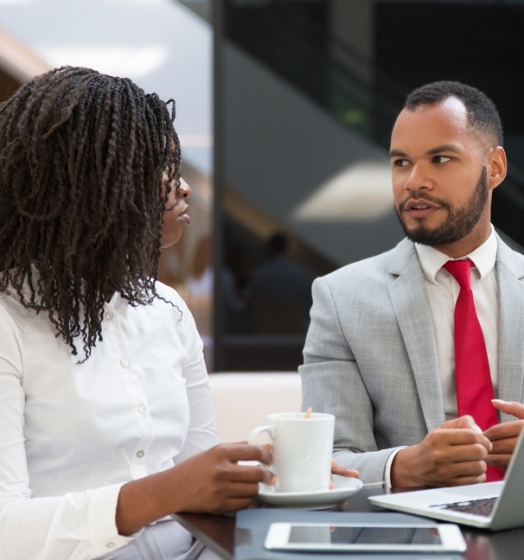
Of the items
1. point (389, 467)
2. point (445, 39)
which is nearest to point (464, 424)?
point (389, 467)

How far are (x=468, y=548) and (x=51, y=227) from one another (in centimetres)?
74

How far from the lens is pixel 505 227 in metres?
5.73

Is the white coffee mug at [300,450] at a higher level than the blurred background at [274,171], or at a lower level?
lower

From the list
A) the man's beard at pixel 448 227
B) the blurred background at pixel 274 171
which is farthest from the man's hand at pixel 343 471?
the blurred background at pixel 274 171

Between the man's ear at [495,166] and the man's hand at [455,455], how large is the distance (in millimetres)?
831

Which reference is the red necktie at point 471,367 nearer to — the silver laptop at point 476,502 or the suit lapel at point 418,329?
the suit lapel at point 418,329

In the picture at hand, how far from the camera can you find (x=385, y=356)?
5.95 ft

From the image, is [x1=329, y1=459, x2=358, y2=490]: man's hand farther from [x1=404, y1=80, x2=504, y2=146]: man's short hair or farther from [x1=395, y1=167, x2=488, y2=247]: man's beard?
[x1=404, y1=80, x2=504, y2=146]: man's short hair

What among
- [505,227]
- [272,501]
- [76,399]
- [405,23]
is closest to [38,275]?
[76,399]

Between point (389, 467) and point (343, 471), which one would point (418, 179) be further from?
point (343, 471)

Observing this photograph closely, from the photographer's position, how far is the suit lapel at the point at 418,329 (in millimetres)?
1763

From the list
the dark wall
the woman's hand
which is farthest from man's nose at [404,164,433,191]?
the dark wall

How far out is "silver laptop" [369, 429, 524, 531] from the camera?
1040 mm

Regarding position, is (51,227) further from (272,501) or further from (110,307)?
(272,501)
